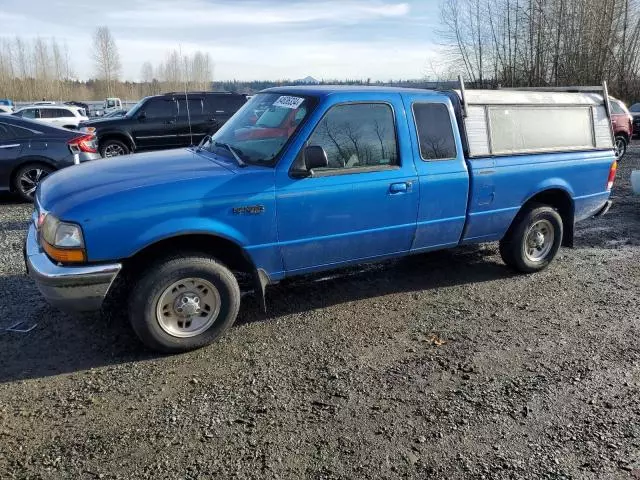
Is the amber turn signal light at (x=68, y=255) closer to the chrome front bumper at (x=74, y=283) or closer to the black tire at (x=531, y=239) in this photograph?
the chrome front bumper at (x=74, y=283)

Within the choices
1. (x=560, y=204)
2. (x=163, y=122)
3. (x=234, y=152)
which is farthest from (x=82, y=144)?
(x=560, y=204)

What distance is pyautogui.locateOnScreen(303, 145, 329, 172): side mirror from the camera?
3.94 m

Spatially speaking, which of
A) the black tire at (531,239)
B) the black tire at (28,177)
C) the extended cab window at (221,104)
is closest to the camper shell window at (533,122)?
the black tire at (531,239)

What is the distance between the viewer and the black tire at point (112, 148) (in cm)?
1320

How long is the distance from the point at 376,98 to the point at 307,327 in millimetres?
2020

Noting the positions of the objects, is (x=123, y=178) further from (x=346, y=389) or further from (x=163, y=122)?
(x=163, y=122)

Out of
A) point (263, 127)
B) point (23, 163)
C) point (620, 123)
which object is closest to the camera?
point (263, 127)

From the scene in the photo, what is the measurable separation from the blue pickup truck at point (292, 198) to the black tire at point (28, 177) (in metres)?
5.07

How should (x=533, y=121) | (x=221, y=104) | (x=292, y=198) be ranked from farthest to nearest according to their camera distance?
1. (x=221, y=104)
2. (x=533, y=121)
3. (x=292, y=198)

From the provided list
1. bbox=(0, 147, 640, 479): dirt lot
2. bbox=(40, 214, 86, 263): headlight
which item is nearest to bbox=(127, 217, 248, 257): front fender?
bbox=(40, 214, 86, 263): headlight

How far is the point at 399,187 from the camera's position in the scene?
14.6 ft

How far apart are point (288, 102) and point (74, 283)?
7.36 feet

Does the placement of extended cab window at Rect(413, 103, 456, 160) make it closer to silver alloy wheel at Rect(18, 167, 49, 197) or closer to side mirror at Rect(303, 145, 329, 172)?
side mirror at Rect(303, 145, 329, 172)

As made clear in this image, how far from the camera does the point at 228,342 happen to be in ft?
13.5
